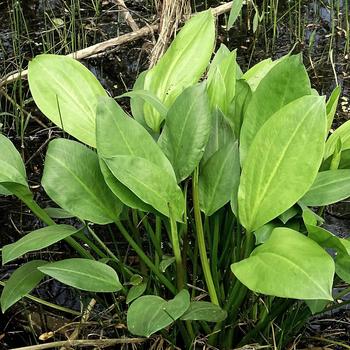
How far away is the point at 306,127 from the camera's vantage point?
912 millimetres

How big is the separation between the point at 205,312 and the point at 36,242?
0.26 meters

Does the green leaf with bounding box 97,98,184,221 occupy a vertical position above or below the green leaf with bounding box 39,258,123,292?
above

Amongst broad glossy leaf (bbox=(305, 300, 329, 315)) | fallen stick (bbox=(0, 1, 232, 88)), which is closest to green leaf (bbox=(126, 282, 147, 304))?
broad glossy leaf (bbox=(305, 300, 329, 315))

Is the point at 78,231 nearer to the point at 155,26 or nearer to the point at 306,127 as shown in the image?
the point at 306,127

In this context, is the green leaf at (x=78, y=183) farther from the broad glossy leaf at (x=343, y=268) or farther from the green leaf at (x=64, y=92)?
the broad glossy leaf at (x=343, y=268)

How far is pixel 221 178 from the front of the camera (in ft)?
3.43

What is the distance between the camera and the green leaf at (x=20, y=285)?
1077 mm

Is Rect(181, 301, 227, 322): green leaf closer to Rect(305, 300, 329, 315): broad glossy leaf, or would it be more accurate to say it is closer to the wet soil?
Rect(305, 300, 329, 315): broad glossy leaf

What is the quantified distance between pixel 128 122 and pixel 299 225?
0.96 feet

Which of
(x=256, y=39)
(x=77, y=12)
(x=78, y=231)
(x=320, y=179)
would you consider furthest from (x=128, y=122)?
(x=77, y=12)

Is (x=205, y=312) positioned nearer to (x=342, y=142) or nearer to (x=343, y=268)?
(x=343, y=268)

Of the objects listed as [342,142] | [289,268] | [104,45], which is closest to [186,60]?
[342,142]

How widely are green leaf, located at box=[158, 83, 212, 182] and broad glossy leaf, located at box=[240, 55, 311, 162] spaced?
0.21 feet

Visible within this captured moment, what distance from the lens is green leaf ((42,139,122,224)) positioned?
41.3 inches
